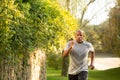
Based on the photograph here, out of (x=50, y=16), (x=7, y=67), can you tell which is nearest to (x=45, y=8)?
(x=50, y=16)

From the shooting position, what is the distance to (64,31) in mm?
8430

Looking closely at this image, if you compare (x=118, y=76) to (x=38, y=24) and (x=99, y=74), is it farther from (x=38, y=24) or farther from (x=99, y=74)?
(x=38, y=24)

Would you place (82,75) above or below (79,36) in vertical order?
below

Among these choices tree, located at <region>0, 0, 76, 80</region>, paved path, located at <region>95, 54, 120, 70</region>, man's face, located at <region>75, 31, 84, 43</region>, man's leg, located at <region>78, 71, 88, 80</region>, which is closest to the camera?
tree, located at <region>0, 0, 76, 80</region>

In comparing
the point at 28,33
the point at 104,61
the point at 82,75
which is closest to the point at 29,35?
the point at 28,33

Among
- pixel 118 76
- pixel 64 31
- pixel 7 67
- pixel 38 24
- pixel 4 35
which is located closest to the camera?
pixel 4 35

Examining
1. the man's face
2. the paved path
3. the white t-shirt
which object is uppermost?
the man's face

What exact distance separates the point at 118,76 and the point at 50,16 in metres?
14.7

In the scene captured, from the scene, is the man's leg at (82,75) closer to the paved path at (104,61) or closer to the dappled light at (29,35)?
the dappled light at (29,35)

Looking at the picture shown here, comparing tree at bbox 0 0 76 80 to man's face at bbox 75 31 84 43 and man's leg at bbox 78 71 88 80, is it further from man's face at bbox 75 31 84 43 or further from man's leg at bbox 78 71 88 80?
man's leg at bbox 78 71 88 80

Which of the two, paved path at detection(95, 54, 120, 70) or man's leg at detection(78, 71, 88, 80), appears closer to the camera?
man's leg at detection(78, 71, 88, 80)

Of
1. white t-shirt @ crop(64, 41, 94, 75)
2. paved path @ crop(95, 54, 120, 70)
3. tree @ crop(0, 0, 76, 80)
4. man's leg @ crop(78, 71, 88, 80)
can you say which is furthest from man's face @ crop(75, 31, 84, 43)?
paved path @ crop(95, 54, 120, 70)

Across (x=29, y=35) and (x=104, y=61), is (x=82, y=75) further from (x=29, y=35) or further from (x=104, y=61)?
(x=104, y=61)

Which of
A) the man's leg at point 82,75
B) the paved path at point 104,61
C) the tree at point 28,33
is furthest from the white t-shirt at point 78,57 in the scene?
the paved path at point 104,61
